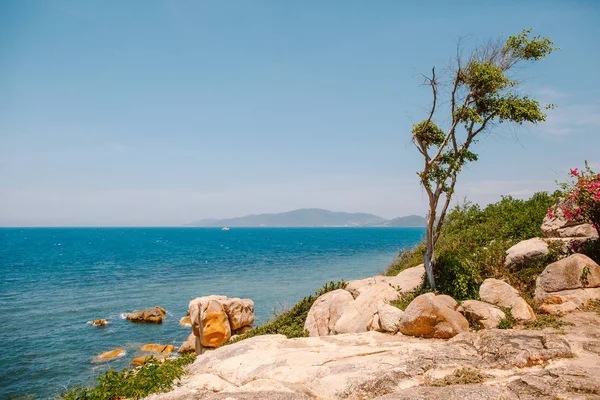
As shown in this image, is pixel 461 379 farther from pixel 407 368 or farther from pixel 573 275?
pixel 573 275

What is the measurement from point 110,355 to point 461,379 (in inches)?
867

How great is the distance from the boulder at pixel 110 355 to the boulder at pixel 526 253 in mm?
22474

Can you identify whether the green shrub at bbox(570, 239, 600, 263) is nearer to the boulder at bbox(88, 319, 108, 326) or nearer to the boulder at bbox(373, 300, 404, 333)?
the boulder at bbox(373, 300, 404, 333)

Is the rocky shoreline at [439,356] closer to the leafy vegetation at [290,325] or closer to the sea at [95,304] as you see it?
the leafy vegetation at [290,325]

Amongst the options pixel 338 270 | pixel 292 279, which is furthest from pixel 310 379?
pixel 338 270

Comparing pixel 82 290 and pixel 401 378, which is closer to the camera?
pixel 401 378

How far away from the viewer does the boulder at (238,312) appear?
21141mm

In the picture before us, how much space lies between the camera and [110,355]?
72.7 ft

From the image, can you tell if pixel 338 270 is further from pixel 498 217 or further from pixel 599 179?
pixel 599 179

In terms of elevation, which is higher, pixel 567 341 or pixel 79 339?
pixel 567 341

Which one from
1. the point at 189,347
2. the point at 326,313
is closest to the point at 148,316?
the point at 189,347

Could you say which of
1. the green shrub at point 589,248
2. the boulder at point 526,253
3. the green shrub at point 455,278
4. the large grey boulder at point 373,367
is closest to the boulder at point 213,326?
the large grey boulder at point 373,367

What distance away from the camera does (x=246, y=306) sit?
875 inches

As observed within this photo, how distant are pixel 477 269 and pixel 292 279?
30.6 meters
